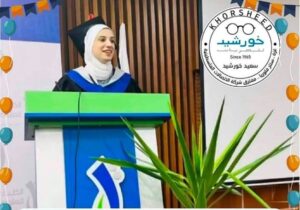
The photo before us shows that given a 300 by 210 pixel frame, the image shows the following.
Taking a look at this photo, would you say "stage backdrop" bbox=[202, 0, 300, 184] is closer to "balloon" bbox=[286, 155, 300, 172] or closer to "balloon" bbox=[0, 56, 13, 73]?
"balloon" bbox=[286, 155, 300, 172]

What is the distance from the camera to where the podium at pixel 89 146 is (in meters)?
1.62

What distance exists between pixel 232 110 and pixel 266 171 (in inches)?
23.3

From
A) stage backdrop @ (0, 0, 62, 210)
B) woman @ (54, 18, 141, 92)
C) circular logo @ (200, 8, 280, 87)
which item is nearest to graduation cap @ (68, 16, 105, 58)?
woman @ (54, 18, 141, 92)

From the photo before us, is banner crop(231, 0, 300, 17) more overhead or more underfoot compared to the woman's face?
more overhead

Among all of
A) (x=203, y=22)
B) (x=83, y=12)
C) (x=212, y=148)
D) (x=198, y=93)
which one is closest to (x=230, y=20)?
(x=203, y=22)

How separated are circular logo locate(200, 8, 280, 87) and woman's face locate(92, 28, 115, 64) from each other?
1.10m

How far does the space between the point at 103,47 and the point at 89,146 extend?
0.77 m

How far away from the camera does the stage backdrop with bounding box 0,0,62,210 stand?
265 centimetres

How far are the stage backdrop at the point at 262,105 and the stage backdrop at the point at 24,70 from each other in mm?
1210

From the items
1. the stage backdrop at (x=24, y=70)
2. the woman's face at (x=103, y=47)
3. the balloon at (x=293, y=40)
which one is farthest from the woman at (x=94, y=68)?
the balloon at (x=293, y=40)

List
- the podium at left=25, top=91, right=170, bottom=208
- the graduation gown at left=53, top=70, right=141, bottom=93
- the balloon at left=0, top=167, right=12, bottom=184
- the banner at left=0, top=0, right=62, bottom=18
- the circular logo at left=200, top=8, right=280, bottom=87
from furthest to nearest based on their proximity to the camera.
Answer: the circular logo at left=200, top=8, right=280, bottom=87 → the banner at left=0, top=0, right=62, bottom=18 → the balloon at left=0, top=167, right=12, bottom=184 → the graduation gown at left=53, top=70, right=141, bottom=93 → the podium at left=25, top=91, right=170, bottom=208

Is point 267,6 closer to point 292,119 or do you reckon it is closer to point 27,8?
point 292,119

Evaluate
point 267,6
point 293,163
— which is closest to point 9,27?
point 267,6

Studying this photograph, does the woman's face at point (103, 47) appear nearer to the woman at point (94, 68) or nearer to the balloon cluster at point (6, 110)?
the woman at point (94, 68)
